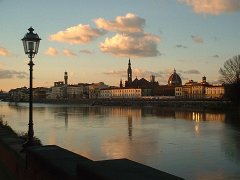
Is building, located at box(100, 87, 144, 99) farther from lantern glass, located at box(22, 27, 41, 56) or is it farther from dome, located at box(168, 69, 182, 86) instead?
lantern glass, located at box(22, 27, 41, 56)

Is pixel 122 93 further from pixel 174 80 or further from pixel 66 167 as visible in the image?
pixel 66 167

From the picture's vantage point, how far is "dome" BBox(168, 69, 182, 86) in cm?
15375

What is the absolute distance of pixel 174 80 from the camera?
155 metres

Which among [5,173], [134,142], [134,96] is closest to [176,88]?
[134,96]

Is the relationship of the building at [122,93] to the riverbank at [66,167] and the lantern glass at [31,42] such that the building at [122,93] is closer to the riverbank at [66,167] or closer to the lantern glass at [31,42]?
the lantern glass at [31,42]

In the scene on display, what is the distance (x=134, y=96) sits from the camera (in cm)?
15412

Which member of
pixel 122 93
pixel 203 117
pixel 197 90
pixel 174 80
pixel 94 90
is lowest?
pixel 203 117

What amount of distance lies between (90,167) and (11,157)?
17.0 ft

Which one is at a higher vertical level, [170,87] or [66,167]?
[170,87]

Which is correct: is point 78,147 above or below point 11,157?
below

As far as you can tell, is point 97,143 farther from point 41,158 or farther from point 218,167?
point 41,158

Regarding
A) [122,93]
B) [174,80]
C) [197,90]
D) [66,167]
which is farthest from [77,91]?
[66,167]

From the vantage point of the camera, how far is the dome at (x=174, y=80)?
504 ft

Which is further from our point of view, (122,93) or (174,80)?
(122,93)
